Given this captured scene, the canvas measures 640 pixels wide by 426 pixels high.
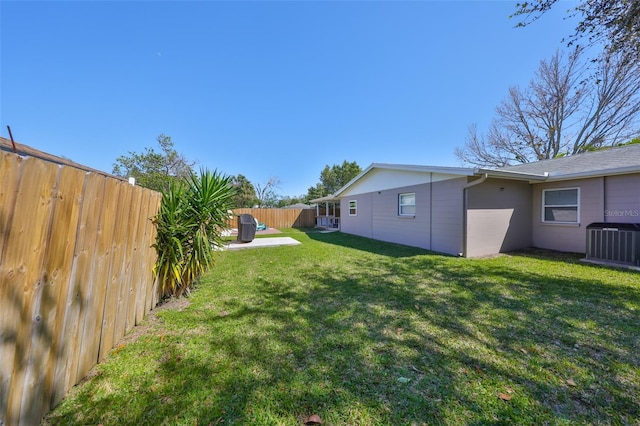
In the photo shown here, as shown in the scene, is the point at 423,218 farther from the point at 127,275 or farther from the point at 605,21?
the point at 127,275

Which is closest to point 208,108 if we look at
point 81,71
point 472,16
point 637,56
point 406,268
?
point 81,71

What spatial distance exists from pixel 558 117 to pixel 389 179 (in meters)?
15.5

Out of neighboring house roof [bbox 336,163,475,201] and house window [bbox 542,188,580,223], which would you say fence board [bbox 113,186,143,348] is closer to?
neighboring house roof [bbox 336,163,475,201]

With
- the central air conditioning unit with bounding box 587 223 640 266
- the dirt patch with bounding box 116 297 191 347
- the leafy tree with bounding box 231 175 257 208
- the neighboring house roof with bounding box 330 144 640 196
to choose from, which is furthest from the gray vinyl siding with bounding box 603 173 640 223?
the leafy tree with bounding box 231 175 257 208

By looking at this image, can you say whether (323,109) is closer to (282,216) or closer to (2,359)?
(282,216)

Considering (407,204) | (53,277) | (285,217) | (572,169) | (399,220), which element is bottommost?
(53,277)

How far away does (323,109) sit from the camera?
13.8m

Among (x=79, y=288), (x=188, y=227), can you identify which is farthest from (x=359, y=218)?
(x=79, y=288)

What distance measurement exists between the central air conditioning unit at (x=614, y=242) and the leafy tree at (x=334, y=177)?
29.4 metres

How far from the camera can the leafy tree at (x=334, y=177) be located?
1405 inches

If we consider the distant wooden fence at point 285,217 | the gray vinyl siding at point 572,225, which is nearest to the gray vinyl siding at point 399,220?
the gray vinyl siding at point 572,225

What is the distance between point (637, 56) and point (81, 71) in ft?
48.5

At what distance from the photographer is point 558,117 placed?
54.3 feet

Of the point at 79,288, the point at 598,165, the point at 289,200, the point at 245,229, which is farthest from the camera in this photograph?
the point at 289,200
